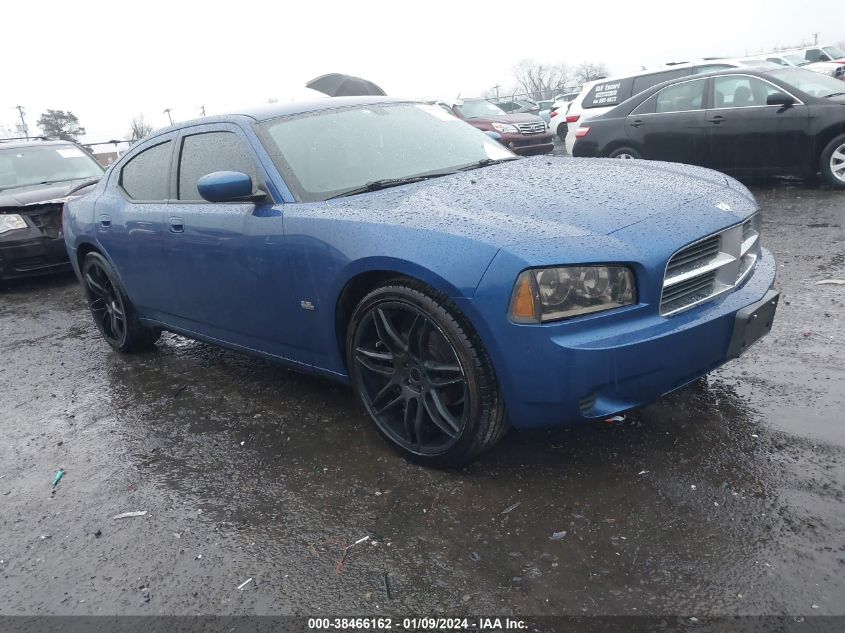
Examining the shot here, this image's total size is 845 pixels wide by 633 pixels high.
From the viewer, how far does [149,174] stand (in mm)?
4387

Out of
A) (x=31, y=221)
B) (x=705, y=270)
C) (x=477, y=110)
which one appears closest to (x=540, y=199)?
(x=705, y=270)

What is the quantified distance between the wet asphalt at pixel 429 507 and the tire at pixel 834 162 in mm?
4889

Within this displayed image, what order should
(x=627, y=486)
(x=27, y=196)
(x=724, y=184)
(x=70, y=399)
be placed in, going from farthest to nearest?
1. (x=27, y=196)
2. (x=70, y=399)
3. (x=724, y=184)
4. (x=627, y=486)

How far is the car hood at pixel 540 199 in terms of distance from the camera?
262cm

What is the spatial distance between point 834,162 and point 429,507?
7.66 metres

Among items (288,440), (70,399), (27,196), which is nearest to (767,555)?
(288,440)

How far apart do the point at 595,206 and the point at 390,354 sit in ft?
3.41

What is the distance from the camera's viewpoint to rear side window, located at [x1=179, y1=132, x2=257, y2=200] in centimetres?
360

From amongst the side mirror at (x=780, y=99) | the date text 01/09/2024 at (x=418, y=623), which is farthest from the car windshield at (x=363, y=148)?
the side mirror at (x=780, y=99)

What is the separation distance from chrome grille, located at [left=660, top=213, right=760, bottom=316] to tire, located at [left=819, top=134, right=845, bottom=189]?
242 inches

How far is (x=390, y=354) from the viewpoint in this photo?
2.96m

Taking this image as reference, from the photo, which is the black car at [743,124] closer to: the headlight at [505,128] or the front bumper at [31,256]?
the headlight at [505,128]

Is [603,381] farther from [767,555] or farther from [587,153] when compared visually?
[587,153]

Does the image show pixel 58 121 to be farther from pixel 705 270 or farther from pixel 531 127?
pixel 705 270
